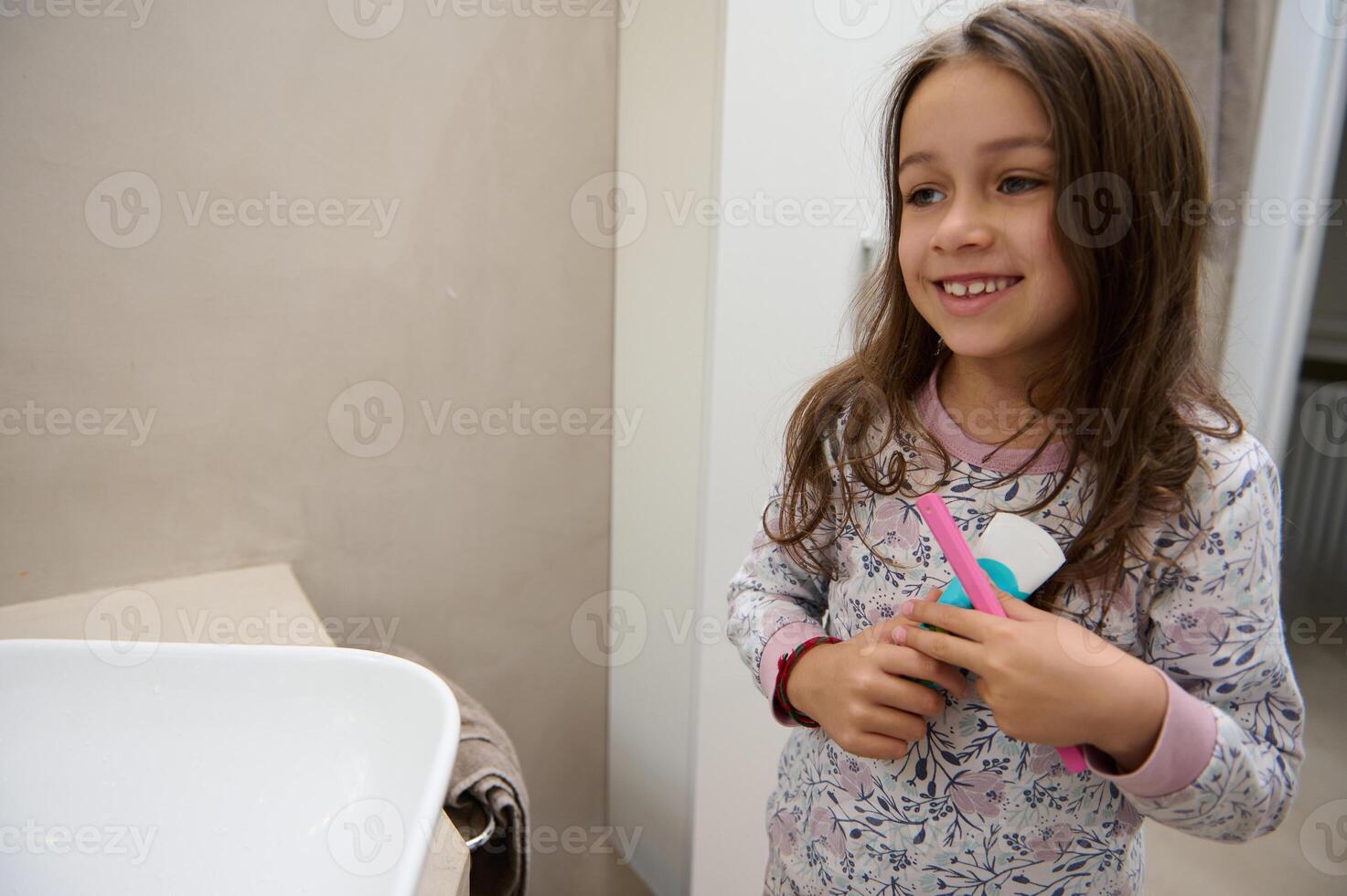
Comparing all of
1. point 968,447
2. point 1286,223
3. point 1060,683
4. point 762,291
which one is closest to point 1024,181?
point 968,447

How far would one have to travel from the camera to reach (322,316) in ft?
2.85

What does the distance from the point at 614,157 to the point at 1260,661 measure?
2.69 feet

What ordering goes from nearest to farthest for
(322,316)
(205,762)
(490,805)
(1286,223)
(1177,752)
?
(1177,752) < (205,762) < (490,805) < (322,316) < (1286,223)

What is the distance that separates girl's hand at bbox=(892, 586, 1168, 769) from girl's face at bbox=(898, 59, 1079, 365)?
154mm

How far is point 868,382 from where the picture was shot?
0.58 meters

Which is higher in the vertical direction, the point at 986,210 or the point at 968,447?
the point at 986,210

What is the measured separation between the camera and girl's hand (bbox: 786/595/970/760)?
473 mm

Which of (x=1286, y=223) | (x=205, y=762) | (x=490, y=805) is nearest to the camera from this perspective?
(x=205, y=762)

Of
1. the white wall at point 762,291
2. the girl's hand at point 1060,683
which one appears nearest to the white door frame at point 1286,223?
the white wall at point 762,291

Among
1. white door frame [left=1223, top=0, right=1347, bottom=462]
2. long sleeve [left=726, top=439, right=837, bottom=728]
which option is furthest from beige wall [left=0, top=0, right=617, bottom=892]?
white door frame [left=1223, top=0, right=1347, bottom=462]

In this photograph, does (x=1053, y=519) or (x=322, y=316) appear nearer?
(x=1053, y=519)

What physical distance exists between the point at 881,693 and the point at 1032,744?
104mm

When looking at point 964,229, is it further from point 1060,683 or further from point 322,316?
point 322,316

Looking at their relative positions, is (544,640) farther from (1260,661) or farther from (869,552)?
(1260,661)
